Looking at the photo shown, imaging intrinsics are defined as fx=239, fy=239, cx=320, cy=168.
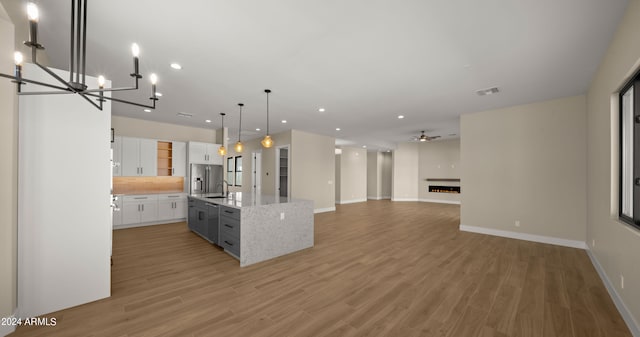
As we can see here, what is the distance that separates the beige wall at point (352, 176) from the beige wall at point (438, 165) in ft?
9.10

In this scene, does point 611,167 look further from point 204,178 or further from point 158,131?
point 158,131

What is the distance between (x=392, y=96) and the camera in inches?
179

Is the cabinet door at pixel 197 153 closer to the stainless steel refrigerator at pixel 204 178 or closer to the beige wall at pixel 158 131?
the stainless steel refrigerator at pixel 204 178

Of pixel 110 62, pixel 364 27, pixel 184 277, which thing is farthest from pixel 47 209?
pixel 364 27

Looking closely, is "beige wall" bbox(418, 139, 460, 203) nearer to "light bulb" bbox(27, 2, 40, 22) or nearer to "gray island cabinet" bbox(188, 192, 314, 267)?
"gray island cabinet" bbox(188, 192, 314, 267)

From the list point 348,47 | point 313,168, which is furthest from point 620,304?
point 313,168

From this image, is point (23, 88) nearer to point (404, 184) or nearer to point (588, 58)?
point (588, 58)

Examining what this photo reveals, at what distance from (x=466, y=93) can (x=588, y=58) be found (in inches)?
58.6

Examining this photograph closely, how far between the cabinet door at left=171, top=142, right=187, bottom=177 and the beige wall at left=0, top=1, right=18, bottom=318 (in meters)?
4.95

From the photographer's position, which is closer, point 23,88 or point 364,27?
point 23,88

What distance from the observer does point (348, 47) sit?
2820 millimetres

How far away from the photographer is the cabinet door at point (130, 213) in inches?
232

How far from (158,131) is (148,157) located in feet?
2.95

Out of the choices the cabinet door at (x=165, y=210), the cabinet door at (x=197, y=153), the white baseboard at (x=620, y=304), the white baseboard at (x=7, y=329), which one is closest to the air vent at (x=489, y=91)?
the white baseboard at (x=620, y=304)
